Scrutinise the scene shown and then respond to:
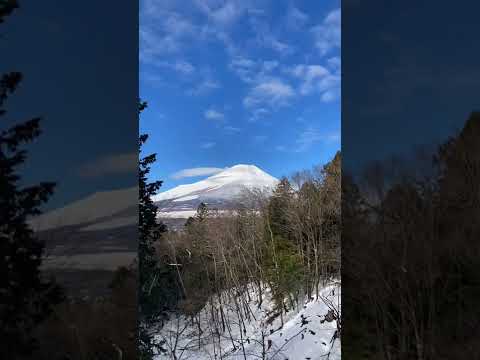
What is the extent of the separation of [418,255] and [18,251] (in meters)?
1.92

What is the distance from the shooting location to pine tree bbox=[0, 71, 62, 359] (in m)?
1.61

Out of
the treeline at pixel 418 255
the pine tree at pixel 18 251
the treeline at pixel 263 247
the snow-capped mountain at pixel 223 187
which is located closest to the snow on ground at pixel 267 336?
the treeline at pixel 263 247

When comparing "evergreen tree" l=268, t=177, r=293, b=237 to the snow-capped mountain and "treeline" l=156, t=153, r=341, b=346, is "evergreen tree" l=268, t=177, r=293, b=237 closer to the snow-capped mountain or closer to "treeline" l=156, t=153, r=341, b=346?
"treeline" l=156, t=153, r=341, b=346

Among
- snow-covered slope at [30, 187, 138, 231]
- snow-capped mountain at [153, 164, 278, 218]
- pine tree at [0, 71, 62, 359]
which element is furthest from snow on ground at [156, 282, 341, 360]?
snow-capped mountain at [153, 164, 278, 218]

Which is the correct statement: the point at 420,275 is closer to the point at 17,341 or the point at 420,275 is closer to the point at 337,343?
the point at 17,341

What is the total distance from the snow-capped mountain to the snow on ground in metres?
2.21

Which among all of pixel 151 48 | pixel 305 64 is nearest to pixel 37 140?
pixel 305 64

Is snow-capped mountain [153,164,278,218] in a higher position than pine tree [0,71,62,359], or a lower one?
higher

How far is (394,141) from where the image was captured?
6.20 ft

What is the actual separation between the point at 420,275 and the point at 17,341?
6.31 ft

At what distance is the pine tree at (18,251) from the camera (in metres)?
1.61

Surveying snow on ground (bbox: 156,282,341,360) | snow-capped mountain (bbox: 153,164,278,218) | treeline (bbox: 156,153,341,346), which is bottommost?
snow on ground (bbox: 156,282,341,360)

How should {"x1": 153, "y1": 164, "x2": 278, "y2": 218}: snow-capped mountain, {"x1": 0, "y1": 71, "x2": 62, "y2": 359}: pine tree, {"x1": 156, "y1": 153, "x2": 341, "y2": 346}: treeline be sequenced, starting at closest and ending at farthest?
{"x1": 0, "y1": 71, "x2": 62, "y2": 359}: pine tree < {"x1": 156, "y1": 153, "x2": 341, "y2": 346}: treeline < {"x1": 153, "y1": 164, "x2": 278, "y2": 218}: snow-capped mountain

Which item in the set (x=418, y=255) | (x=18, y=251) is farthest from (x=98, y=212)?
(x=418, y=255)
